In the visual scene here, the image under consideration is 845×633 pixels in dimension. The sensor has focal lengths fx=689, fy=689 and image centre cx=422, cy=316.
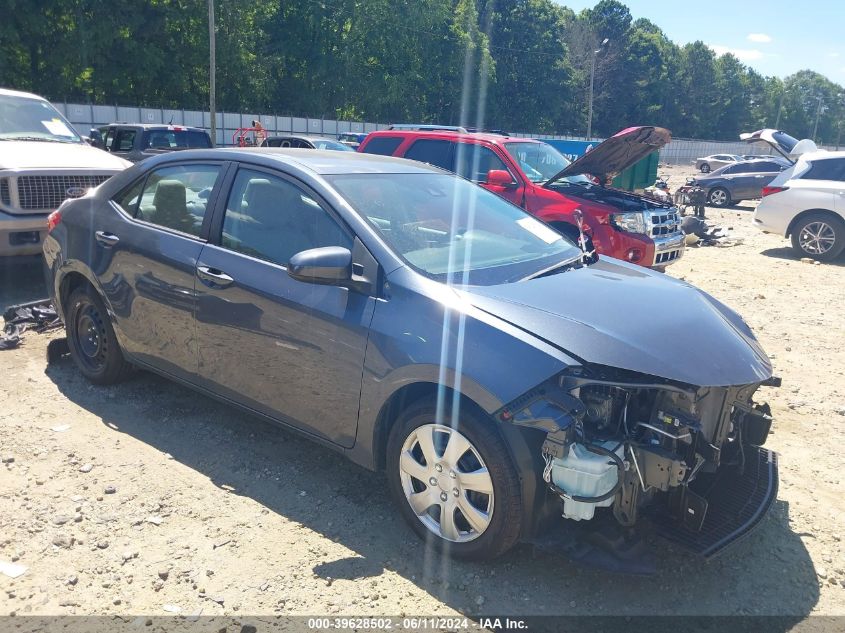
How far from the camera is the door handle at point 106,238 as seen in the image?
14.8 ft

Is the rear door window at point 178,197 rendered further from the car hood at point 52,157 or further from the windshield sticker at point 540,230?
the car hood at point 52,157

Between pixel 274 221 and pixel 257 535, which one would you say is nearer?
pixel 257 535

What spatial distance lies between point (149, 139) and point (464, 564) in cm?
1494

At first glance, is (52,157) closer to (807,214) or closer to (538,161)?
(538,161)

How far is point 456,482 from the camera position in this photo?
2994 mm

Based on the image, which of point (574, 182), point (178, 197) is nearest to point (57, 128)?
point (178, 197)

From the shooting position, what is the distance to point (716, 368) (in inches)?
116

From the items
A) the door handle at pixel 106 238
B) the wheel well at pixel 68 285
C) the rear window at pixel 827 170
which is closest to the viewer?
the door handle at pixel 106 238

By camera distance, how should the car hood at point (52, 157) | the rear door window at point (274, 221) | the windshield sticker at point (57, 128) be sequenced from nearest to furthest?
the rear door window at point (274, 221)
the car hood at point (52, 157)
the windshield sticker at point (57, 128)

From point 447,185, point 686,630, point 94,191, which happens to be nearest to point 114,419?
point 94,191

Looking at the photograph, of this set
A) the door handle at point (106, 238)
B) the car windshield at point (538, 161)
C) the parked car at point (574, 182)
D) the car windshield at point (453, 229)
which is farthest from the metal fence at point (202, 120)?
the door handle at point (106, 238)

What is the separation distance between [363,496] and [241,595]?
94 cm

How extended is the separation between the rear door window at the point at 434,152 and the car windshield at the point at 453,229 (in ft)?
16.1

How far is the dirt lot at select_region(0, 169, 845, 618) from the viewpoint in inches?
113
